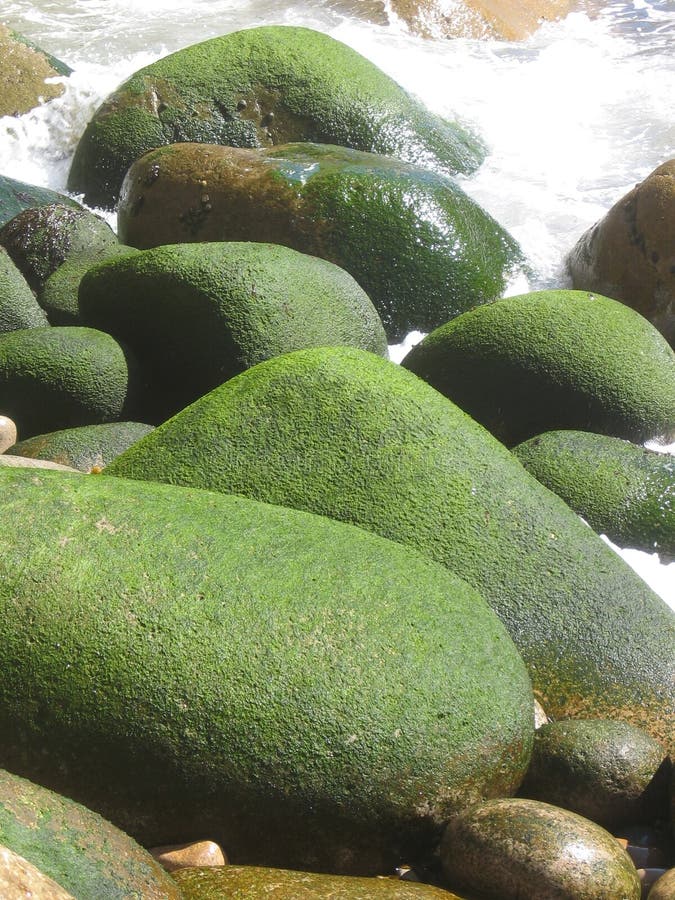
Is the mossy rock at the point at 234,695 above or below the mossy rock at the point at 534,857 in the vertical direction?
above

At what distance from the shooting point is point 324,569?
2740 millimetres

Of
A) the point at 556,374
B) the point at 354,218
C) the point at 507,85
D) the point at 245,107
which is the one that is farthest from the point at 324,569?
the point at 507,85

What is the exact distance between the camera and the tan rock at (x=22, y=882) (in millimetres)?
1659

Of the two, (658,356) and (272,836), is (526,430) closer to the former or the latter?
(658,356)

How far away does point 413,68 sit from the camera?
11039mm

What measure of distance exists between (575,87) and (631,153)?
2.13 metres

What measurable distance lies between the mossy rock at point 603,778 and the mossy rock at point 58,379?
8.05 ft

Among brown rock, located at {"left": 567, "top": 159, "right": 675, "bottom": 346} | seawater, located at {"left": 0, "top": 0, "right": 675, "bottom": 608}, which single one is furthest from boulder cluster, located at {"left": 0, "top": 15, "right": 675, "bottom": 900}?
brown rock, located at {"left": 567, "top": 159, "right": 675, "bottom": 346}

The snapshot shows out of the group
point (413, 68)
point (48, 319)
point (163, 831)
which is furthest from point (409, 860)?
point (413, 68)

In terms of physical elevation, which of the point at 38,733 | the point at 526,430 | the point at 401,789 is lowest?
the point at 526,430

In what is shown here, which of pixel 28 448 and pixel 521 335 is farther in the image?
pixel 521 335

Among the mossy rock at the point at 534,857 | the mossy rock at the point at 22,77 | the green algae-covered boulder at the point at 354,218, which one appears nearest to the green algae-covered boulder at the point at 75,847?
the mossy rock at the point at 534,857

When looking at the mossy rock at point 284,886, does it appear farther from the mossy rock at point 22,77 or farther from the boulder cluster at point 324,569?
the mossy rock at point 22,77

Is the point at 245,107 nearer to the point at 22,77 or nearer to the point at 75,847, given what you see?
→ the point at 22,77
